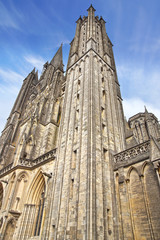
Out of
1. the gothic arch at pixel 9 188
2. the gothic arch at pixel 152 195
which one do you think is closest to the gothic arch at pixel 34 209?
the gothic arch at pixel 9 188

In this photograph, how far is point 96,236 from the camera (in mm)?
7477

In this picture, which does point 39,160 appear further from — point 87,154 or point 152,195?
point 152,195

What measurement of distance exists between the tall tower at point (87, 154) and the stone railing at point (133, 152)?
0.58 m

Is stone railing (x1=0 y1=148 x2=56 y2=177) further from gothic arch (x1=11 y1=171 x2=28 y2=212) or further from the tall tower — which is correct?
the tall tower

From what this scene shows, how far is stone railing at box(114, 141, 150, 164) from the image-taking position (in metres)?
9.64

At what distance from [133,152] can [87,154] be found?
2.70 meters

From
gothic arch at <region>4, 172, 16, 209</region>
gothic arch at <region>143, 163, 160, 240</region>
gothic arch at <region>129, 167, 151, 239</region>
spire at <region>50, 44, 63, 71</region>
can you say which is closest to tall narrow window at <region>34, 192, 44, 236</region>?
gothic arch at <region>4, 172, 16, 209</region>

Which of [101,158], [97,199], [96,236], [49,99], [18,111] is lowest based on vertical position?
[96,236]

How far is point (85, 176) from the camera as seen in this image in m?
9.20

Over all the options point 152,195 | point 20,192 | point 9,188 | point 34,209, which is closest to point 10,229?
point 34,209

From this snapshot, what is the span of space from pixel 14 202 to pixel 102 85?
11606 millimetres

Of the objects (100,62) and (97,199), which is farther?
(100,62)

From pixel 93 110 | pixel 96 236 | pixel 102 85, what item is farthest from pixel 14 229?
pixel 102 85

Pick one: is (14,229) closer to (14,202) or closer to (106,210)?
(14,202)
